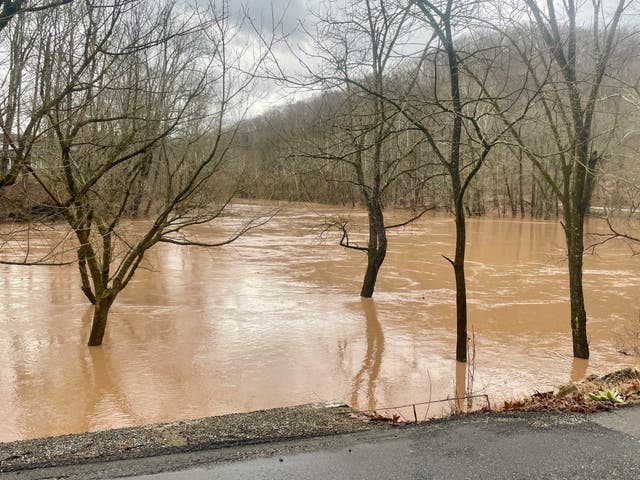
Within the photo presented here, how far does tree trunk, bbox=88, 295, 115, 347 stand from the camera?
411 inches

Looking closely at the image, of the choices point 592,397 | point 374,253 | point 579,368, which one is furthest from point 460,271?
point 374,253

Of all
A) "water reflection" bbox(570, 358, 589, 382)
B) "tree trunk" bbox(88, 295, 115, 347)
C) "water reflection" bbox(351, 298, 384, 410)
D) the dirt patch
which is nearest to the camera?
the dirt patch

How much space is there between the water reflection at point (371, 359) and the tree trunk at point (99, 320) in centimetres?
492

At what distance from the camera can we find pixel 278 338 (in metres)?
11.4

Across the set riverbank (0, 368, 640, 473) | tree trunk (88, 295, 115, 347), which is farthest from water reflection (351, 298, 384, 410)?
tree trunk (88, 295, 115, 347)

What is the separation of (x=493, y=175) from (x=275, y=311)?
37.4 metres

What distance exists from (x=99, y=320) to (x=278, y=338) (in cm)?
348

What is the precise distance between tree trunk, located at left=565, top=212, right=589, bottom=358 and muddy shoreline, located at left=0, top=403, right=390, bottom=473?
6.70 meters

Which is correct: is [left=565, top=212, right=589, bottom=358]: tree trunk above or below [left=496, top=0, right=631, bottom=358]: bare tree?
below

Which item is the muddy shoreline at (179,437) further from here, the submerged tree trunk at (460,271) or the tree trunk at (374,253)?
the tree trunk at (374,253)

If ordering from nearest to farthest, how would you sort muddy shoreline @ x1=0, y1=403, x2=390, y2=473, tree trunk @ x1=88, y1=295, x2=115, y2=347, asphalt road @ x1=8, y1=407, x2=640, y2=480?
asphalt road @ x1=8, y1=407, x2=640, y2=480 < muddy shoreline @ x1=0, y1=403, x2=390, y2=473 < tree trunk @ x1=88, y1=295, x2=115, y2=347

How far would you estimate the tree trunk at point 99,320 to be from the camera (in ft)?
34.3

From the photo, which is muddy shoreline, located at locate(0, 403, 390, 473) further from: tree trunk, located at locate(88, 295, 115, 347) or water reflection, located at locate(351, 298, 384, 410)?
tree trunk, located at locate(88, 295, 115, 347)

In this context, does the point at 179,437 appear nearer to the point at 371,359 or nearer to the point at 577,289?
the point at 371,359
